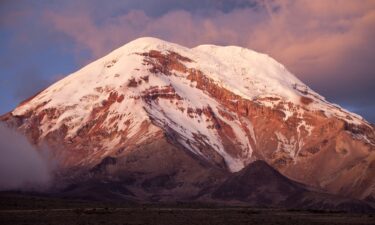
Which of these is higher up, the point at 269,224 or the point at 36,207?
the point at 36,207

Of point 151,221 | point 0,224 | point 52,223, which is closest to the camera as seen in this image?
point 0,224

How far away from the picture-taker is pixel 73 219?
12431 cm

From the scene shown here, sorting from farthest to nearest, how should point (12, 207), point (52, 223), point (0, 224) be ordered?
point (12, 207) < point (52, 223) < point (0, 224)

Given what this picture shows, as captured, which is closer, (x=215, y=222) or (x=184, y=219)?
(x=215, y=222)

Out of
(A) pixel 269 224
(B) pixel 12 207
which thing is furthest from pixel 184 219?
(B) pixel 12 207

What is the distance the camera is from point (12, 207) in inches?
6220

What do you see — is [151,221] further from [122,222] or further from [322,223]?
[322,223]

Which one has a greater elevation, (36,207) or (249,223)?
(36,207)

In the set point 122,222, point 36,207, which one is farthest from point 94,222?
point 36,207

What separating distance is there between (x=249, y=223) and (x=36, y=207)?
6150cm

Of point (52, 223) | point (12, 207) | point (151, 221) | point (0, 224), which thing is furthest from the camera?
point (12, 207)

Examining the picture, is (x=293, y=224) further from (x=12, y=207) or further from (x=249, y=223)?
(x=12, y=207)

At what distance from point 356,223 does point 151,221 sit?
3503 cm

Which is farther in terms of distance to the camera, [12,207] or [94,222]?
[12,207]
